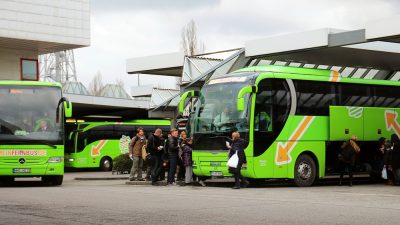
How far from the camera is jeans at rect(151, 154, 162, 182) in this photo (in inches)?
938

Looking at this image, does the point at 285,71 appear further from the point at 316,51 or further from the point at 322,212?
the point at 322,212

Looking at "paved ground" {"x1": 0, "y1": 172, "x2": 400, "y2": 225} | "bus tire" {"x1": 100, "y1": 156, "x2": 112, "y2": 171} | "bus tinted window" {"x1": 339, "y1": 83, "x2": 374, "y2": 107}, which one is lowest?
"bus tire" {"x1": 100, "y1": 156, "x2": 112, "y2": 171}

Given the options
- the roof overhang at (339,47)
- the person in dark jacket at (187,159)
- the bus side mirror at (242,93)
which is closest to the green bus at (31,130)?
the person in dark jacket at (187,159)

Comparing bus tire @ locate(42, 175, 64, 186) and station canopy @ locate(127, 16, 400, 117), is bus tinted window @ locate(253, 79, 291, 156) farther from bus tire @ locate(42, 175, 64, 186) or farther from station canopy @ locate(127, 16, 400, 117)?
bus tire @ locate(42, 175, 64, 186)

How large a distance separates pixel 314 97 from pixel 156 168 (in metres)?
5.35

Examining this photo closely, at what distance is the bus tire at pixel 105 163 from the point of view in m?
43.8

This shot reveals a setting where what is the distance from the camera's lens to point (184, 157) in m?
23.7

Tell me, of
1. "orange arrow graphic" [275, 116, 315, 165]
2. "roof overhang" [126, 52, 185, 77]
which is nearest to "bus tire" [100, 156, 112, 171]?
"roof overhang" [126, 52, 185, 77]

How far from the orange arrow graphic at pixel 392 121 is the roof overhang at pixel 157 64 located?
1118 centimetres

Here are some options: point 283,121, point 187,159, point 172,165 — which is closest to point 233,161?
point 283,121

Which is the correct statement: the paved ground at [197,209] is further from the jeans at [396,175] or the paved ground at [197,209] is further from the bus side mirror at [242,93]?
the jeans at [396,175]

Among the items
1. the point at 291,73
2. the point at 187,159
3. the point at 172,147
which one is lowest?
the point at 187,159

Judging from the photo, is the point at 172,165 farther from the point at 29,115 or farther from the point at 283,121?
the point at 29,115

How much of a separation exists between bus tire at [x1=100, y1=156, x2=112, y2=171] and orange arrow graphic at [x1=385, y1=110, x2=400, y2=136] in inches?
864
